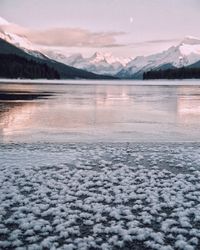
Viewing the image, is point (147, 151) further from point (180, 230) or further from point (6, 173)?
point (180, 230)

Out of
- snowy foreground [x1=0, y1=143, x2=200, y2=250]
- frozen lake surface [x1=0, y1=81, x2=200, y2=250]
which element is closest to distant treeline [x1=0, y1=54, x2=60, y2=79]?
frozen lake surface [x1=0, y1=81, x2=200, y2=250]

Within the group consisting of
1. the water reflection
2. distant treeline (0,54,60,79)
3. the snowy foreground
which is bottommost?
the snowy foreground

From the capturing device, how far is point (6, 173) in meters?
14.4

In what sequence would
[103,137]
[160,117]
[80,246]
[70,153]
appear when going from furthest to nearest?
[160,117], [103,137], [70,153], [80,246]

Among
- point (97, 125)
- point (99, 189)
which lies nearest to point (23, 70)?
point (97, 125)

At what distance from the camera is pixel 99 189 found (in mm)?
12539

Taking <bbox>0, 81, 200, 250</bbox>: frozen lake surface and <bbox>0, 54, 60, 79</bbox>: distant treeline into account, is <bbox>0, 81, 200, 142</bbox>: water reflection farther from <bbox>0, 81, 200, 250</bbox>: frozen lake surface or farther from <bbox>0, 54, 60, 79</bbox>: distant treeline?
<bbox>0, 54, 60, 79</bbox>: distant treeline

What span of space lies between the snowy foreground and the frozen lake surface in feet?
0.08

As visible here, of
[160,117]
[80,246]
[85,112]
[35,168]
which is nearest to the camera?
[80,246]

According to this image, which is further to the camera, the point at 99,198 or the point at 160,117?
the point at 160,117

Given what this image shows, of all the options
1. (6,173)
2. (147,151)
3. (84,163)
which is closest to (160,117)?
(147,151)

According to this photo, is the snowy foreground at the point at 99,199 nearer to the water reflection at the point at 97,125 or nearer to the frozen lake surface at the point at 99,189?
the frozen lake surface at the point at 99,189

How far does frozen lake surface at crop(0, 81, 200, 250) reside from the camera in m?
9.10

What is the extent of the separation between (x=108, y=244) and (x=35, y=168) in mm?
7206
